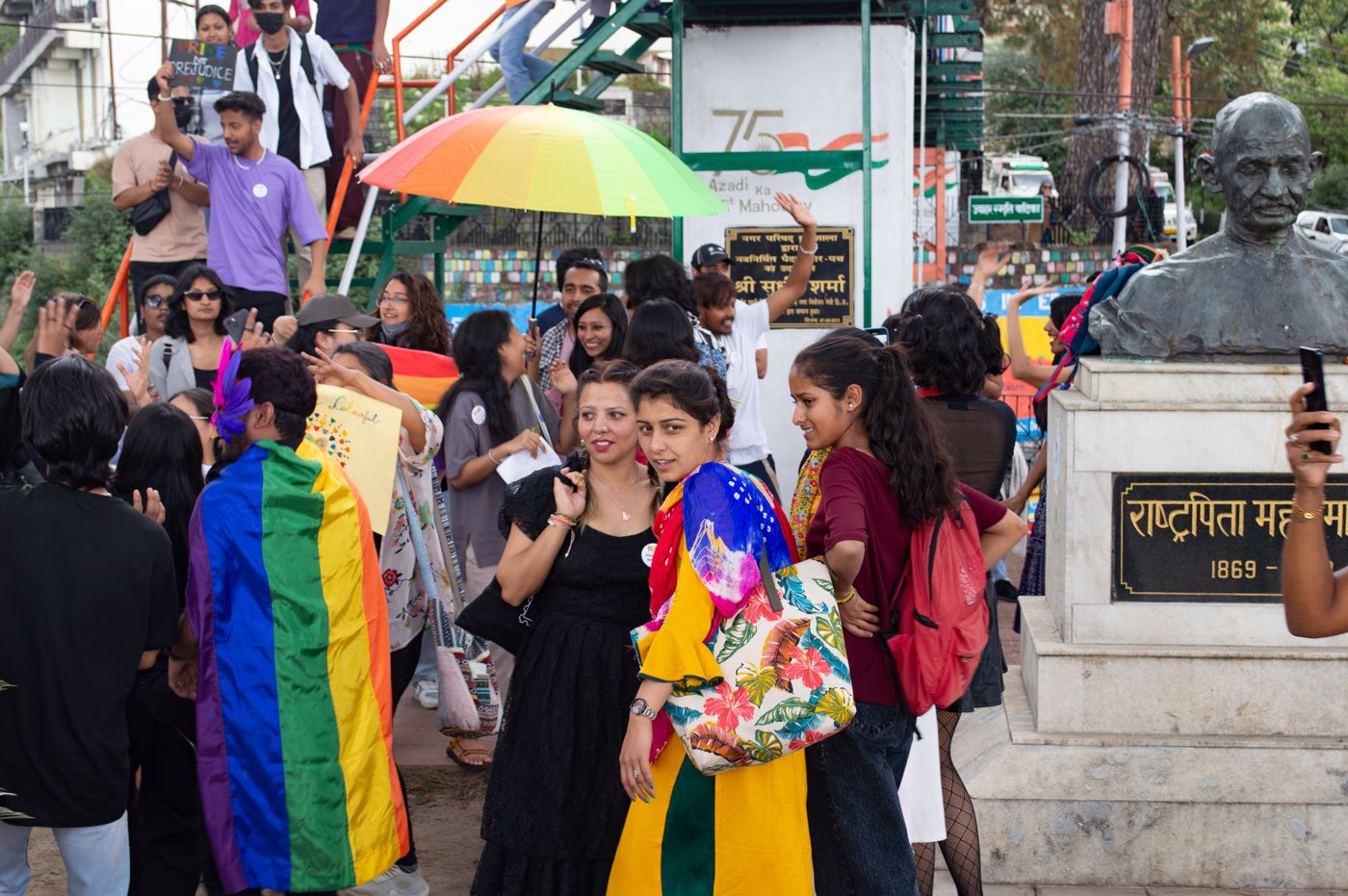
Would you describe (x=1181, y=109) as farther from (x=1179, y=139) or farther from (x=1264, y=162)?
(x=1264, y=162)

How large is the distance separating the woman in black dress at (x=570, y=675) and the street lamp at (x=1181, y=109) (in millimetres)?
16681

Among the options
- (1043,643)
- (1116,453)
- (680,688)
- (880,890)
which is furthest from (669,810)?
(1116,453)

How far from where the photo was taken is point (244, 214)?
25.4 feet

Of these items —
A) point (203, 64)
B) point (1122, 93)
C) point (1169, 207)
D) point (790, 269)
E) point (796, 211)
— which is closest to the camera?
point (796, 211)

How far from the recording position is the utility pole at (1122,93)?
22734mm

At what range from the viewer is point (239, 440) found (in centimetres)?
419

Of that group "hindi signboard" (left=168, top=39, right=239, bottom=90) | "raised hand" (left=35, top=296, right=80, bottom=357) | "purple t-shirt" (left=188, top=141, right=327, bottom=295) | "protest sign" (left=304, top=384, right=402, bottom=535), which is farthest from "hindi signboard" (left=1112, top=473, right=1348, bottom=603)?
"hindi signboard" (left=168, top=39, right=239, bottom=90)

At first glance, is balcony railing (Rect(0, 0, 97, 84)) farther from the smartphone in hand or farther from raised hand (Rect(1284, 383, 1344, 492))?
raised hand (Rect(1284, 383, 1344, 492))

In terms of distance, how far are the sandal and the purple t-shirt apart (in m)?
2.99

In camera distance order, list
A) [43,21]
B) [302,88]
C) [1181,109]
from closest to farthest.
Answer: [302,88] < [1181,109] < [43,21]

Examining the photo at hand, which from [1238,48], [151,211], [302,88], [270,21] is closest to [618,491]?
[151,211]

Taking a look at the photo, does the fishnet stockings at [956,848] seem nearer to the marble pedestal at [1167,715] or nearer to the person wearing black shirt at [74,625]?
the marble pedestal at [1167,715]

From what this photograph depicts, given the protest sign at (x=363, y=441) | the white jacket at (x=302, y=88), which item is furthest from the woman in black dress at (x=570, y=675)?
the white jacket at (x=302, y=88)

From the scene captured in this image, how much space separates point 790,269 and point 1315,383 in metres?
7.69
